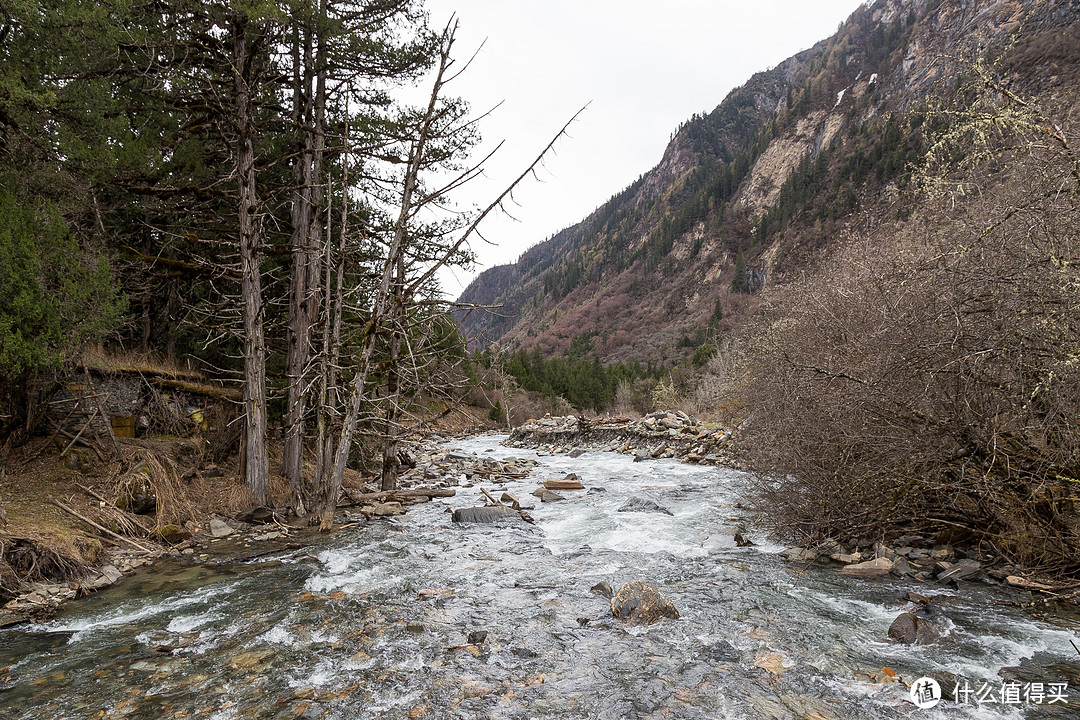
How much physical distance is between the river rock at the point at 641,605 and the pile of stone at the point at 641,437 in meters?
9.54

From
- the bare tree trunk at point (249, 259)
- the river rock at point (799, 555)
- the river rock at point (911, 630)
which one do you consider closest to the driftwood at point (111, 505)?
the bare tree trunk at point (249, 259)

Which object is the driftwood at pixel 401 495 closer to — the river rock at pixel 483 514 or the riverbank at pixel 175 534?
the riverbank at pixel 175 534

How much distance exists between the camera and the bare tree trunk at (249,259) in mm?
9188

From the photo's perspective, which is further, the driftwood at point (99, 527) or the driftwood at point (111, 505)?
the driftwood at point (111, 505)

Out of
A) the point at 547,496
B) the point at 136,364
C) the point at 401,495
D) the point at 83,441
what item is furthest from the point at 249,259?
the point at 547,496

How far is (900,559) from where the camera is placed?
21.1 ft

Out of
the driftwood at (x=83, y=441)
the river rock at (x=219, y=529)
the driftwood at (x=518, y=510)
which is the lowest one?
the driftwood at (x=518, y=510)

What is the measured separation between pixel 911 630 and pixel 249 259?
10596mm

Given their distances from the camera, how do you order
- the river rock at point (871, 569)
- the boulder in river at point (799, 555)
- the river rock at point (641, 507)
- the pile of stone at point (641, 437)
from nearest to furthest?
the river rock at point (871, 569) < the boulder in river at point (799, 555) < the river rock at point (641, 507) < the pile of stone at point (641, 437)

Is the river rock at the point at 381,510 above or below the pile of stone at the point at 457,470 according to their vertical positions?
above

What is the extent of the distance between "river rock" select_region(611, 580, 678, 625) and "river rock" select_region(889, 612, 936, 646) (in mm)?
1993

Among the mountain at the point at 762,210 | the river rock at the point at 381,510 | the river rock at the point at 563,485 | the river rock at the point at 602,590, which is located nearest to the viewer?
the river rock at the point at 602,590

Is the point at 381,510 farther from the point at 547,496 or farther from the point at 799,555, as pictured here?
the point at 799,555

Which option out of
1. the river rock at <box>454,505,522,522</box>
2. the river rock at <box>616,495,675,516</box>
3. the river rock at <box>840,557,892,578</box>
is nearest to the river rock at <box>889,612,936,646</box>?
the river rock at <box>840,557,892,578</box>
